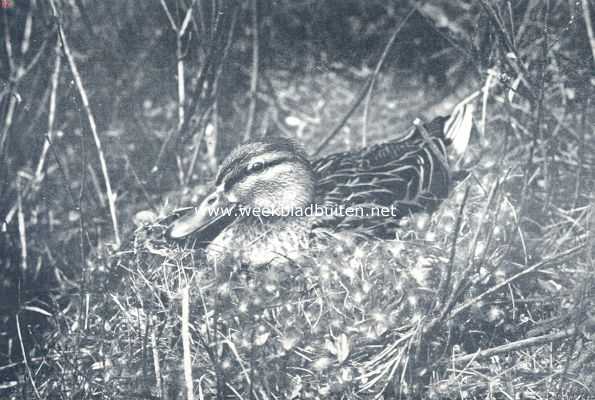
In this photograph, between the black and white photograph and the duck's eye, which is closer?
the black and white photograph

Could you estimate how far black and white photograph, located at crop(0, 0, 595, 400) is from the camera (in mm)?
1637

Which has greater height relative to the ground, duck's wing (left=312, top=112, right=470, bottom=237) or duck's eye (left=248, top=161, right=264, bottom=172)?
duck's eye (left=248, top=161, right=264, bottom=172)

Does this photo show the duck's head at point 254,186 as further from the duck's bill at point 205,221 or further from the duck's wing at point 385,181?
the duck's wing at point 385,181

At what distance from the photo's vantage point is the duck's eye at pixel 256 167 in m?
2.04

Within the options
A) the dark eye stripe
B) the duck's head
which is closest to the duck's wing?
the duck's head

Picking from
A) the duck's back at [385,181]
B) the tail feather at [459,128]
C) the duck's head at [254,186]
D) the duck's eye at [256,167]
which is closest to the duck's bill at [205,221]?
the duck's head at [254,186]

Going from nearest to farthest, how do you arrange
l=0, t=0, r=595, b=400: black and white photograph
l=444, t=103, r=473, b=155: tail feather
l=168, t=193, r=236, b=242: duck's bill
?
1. l=0, t=0, r=595, b=400: black and white photograph
2. l=168, t=193, r=236, b=242: duck's bill
3. l=444, t=103, r=473, b=155: tail feather

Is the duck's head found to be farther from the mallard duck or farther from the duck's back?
the duck's back

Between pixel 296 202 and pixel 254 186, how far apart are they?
0.64 feet

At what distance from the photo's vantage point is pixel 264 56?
2.63m

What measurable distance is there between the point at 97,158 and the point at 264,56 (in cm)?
93

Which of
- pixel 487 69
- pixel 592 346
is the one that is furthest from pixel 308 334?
pixel 487 69

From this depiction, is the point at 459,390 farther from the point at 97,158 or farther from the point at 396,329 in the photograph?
the point at 97,158

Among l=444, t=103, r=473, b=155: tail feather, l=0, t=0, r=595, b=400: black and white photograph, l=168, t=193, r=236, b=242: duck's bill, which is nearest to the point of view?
l=0, t=0, r=595, b=400: black and white photograph
